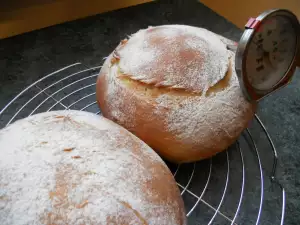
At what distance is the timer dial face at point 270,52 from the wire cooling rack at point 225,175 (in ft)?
0.88

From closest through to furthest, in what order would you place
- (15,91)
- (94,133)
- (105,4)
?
(94,133)
(15,91)
(105,4)

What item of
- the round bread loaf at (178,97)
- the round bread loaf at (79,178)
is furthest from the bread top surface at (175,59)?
the round bread loaf at (79,178)

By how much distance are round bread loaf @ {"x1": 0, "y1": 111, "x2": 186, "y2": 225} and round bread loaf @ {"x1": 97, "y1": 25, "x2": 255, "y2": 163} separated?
125 mm

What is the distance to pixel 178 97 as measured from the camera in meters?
0.93

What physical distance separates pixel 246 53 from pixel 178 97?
220 mm

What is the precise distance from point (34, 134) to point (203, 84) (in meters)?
0.48

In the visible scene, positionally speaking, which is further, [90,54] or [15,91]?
[90,54]

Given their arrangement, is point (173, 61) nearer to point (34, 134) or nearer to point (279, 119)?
point (34, 134)

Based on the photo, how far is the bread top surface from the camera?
0.94m

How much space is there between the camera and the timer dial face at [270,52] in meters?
0.91

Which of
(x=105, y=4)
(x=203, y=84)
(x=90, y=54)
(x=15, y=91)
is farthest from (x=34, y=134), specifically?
(x=105, y=4)

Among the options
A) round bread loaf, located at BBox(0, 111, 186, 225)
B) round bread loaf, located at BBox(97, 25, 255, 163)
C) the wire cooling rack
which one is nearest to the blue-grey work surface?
the wire cooling rack

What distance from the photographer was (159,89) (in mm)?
941

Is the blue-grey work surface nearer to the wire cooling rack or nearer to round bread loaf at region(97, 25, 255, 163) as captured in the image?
the wire cooling rack
